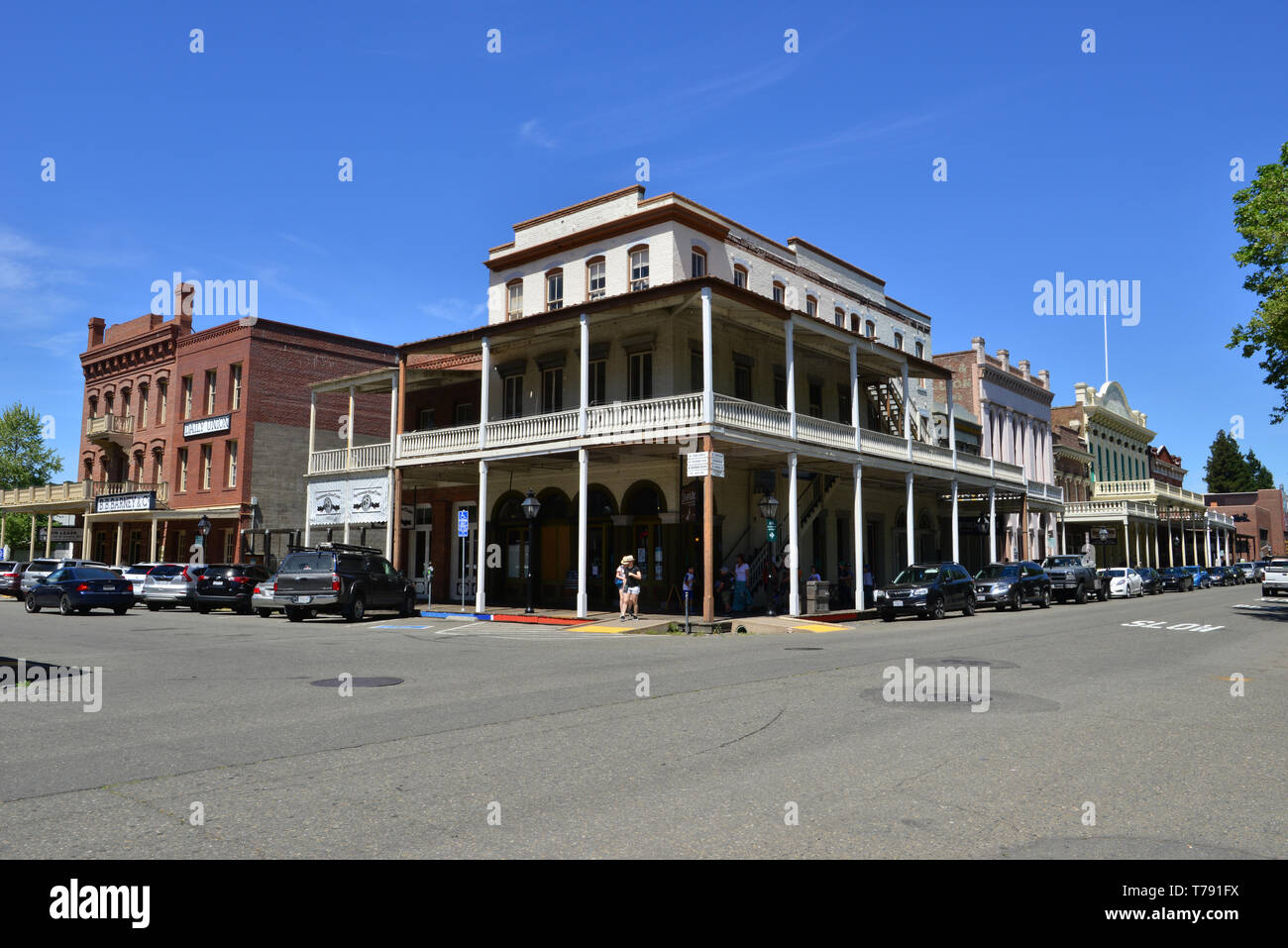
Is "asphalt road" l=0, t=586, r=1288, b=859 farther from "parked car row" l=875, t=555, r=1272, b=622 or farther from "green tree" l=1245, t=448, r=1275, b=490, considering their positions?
"green tree" l=1245, t=448, r=1275, b=490

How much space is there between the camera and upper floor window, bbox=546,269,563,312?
30906mm

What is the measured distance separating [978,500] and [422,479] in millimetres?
24940

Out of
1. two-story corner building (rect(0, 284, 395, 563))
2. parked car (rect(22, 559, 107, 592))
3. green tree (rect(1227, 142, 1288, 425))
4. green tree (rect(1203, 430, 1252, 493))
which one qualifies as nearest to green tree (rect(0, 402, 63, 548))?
two-story corner building (rect(0, 284, 395, 563))

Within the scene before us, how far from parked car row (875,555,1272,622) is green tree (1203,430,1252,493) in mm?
91759

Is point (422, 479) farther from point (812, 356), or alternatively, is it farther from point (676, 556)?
point (812, 356)

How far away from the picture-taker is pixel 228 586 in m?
29.0

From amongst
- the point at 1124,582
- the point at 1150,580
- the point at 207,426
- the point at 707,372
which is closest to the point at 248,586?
the point at 207,426

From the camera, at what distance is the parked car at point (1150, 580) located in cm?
4166

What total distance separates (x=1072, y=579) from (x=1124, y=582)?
7365mm

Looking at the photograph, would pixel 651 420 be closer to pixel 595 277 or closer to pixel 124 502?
pixel 595 277

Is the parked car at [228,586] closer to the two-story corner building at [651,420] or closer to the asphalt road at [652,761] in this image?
the two-story corner building at [651,420]

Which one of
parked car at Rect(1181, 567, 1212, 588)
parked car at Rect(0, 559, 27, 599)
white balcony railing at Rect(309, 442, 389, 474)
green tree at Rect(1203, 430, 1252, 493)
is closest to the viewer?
white balcony railing at Rect(309, 442, 389, 474)

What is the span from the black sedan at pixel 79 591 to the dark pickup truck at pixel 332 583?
6.21m

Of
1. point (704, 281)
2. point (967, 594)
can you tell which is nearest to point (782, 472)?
point (967, 594)
